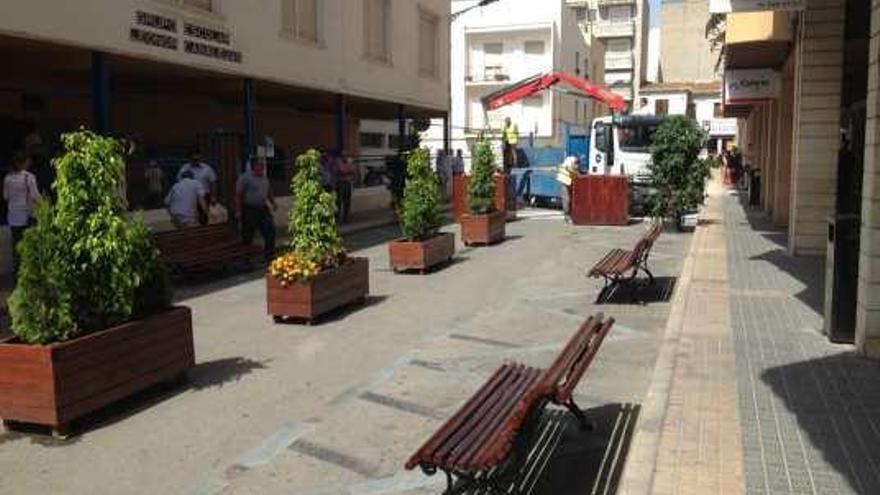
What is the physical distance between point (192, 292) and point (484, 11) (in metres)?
40.9

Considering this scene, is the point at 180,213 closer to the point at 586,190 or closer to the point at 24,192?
the point at 24,192

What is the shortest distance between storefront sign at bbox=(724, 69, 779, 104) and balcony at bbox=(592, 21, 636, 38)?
201 feet

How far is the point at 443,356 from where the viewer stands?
8.34 meters

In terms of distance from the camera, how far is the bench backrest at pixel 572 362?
15.7ft

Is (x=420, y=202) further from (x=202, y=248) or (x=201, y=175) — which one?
(x=201, y=175)

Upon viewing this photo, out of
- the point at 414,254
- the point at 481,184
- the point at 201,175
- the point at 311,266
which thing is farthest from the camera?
the point at 481,184

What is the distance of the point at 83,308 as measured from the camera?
6.56 m

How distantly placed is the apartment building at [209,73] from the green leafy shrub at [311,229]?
4379mm

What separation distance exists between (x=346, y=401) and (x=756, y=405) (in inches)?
116

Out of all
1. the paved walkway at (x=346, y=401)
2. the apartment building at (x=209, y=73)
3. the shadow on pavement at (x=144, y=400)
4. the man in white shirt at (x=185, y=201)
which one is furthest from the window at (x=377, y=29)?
the shadow on pavement at (x=144, y=400)

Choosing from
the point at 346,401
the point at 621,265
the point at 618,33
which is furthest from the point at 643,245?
the point at 618,33

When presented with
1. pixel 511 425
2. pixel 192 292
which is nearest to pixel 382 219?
pixel 192 292

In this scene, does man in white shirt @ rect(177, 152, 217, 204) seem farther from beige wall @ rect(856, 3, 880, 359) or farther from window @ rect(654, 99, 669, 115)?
window @ rect(654, 99, 669, 115)

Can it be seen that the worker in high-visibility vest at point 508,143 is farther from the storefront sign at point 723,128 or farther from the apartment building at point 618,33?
the apartment building at point 618,33
